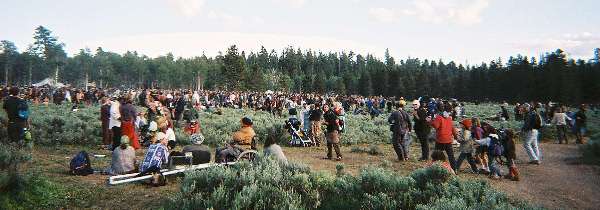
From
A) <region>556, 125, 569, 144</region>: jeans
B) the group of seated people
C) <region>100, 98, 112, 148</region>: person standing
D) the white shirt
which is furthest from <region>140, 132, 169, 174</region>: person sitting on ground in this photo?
<region>556, 125, 569, 144</region>: jeans

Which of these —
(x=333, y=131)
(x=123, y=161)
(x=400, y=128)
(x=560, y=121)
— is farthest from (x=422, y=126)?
(x=560, y=121)

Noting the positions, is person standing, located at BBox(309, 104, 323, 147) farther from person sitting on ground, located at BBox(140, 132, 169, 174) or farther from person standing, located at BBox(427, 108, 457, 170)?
person sitting on ground, located at BBox(140, 132, 169, 174)

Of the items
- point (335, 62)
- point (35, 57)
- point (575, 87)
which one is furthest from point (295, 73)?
point (575, 87)

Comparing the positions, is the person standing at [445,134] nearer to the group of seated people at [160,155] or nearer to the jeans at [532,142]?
the jeans at [532,142]

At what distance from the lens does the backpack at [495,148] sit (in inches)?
426

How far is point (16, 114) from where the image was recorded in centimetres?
1105

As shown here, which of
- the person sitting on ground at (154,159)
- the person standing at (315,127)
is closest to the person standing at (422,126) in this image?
the person standing at (315,127)

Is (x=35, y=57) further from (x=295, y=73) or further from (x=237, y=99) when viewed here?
(x=237, y=99)

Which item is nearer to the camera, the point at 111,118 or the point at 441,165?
the point at 441,165

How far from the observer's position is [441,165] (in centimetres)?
686

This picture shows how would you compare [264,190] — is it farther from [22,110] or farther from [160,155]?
[22,110]

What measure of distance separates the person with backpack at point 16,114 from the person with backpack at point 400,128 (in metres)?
10.3

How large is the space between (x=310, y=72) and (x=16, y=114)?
138 meters

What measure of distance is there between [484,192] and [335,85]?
11530 centimetres
